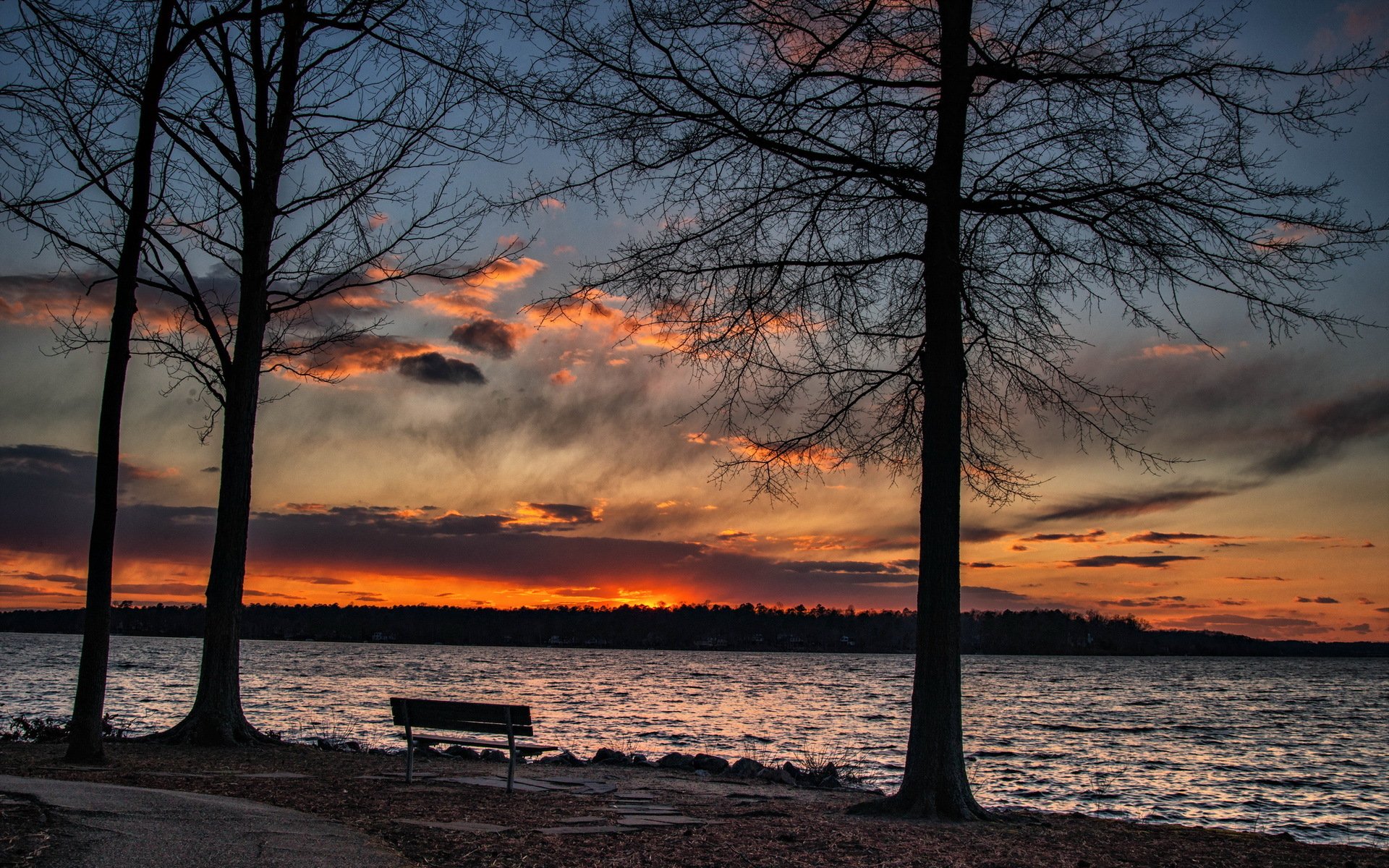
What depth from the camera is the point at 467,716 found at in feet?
36.9

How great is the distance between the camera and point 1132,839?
909 centimetres

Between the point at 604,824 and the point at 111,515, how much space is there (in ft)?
21.4

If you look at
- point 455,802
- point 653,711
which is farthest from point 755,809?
point 653,711

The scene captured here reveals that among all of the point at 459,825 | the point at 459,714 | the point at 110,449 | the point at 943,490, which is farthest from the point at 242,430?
the point at 943,490

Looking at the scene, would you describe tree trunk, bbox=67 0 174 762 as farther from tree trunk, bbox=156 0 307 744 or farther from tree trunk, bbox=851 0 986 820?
tree trunk, bbox=851 0 986 820

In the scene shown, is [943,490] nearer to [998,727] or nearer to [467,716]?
[467,716]

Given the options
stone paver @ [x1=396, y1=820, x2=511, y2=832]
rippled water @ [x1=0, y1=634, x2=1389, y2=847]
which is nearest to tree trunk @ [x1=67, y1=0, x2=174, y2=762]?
stone paver @ [x1=396, y1=820, x2=511, y2=832]

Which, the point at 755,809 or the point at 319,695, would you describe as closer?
the point at 755,809

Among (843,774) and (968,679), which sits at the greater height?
(843,774)

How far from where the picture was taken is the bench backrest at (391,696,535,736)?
11.0m

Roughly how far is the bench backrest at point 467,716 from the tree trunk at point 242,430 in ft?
11.6

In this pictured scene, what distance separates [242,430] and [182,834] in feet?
29.3

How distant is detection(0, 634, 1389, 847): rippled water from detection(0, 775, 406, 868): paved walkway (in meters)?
14.1

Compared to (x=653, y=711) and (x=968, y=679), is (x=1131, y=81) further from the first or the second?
(x=968, y=679)
